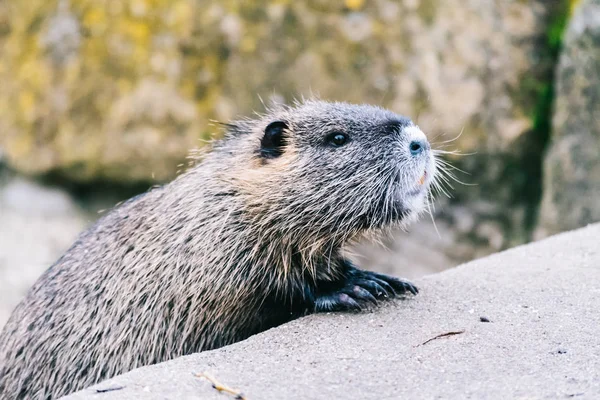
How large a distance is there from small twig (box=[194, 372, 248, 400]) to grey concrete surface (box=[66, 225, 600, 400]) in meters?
0.03

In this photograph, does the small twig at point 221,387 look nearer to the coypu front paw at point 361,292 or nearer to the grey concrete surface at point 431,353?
the grey concrete surface at point 431,353

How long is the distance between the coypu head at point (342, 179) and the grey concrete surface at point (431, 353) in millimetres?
515

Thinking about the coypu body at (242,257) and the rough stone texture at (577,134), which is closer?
the coypu body at (242,257)

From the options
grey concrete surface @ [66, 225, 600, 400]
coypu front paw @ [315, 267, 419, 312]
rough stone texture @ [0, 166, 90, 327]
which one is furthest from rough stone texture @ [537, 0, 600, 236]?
rough stone texture @ [0, 166, 90, 327]

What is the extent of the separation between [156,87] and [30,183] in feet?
6.33

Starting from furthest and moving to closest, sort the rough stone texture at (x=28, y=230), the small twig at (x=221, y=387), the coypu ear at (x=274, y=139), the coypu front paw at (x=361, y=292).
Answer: the rough stone texture at (x=28, y=230), the coypu ear at (x=274, y=139), the coypu front paw at (x=361, y=292), the small twig at (x=221, y=387)

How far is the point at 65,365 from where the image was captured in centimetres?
432

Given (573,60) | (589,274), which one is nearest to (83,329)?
(589,274)

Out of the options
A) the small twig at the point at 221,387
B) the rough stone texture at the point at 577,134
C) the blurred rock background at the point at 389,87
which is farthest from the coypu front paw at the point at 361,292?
the rough stone texture at the point at 577,134

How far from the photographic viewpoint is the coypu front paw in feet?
13.1

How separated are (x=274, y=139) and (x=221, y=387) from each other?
1.84 metres

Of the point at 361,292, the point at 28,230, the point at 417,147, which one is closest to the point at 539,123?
the point at 417,147

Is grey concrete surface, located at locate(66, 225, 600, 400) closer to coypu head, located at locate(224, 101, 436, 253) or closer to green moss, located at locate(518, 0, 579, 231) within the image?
coypu head, located at locate(224, 101, 436, 253)

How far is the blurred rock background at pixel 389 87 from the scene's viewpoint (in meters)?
8.09
